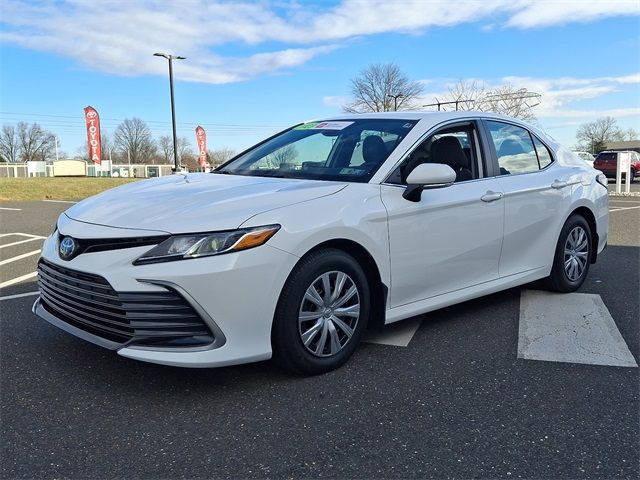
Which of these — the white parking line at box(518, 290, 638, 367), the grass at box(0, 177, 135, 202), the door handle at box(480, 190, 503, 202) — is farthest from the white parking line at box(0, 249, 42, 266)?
the grass at box(0, 177, 135, 202)

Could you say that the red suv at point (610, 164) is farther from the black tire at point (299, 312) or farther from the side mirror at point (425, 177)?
the black tire at point (299, 312)

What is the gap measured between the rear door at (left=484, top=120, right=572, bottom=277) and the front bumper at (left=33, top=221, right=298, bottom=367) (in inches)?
83.0

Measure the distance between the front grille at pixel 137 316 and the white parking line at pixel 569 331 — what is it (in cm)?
209

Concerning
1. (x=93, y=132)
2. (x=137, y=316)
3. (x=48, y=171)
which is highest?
(x=93, y=132)

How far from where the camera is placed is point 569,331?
404 cm

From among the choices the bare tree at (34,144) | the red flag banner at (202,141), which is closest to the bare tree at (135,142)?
the bare tree at (34,144)

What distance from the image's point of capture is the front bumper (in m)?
2.73

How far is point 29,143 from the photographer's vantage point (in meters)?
103

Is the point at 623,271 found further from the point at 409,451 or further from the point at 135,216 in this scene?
the point at 135,216

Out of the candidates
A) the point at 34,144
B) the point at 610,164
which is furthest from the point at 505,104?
the point at 34,144

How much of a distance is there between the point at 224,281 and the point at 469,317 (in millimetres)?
2303

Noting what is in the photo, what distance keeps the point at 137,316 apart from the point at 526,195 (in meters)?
3.08

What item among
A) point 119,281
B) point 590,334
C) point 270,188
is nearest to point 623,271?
point 590,334

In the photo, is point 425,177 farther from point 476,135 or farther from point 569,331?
point 569,331
